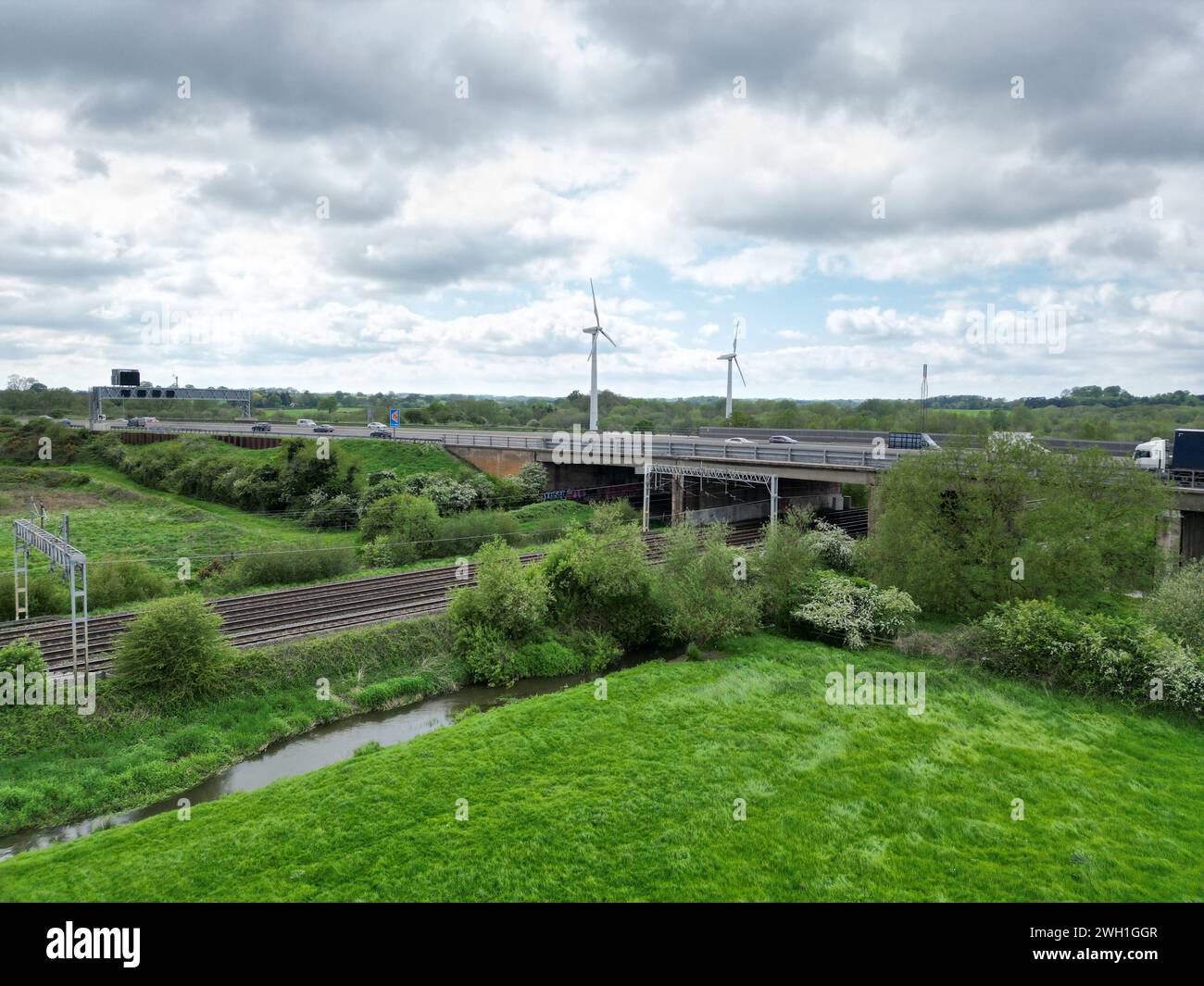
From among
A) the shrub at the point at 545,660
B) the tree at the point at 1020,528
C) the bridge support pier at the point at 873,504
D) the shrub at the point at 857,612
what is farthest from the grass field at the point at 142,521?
the tree at the point at 1020,528

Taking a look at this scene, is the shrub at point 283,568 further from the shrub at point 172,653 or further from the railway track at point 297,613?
the shrub at point 172,653

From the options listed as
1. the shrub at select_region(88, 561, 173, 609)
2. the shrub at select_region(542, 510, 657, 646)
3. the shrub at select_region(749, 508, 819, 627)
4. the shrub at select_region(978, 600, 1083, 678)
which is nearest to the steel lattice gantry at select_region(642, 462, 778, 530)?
the shrub at select_region(749, 508, 819, 627)

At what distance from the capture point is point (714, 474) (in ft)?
168

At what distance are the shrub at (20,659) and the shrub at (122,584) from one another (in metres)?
11.3

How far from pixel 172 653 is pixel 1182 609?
3679 centimetres

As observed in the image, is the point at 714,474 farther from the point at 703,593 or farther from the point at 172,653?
the point at 172,653

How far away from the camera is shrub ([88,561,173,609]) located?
35.1m

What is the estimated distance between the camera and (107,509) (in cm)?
6234

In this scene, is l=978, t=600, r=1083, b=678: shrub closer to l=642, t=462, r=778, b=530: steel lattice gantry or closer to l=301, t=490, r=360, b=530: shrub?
l=642, t=462, r=778, b=530: steel lattice gantry

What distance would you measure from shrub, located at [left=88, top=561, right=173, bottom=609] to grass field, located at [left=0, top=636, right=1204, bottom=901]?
2004 centimetres

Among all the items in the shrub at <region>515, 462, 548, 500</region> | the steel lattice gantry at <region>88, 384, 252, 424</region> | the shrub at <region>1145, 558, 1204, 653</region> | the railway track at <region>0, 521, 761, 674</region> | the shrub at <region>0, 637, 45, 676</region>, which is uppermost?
the steel lattice gantry at <region>88, 384, 252, 424</region>

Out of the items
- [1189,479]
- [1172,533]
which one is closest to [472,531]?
[1172,533]

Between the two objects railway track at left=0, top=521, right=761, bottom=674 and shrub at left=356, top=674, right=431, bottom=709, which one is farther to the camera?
railway track at left=0, top=521, right=761, bottom=674
